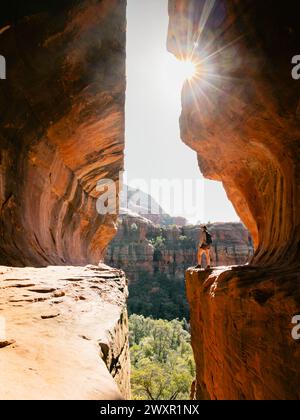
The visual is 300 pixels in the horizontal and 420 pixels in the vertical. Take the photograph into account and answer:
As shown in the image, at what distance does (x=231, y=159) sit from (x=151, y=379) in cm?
1887

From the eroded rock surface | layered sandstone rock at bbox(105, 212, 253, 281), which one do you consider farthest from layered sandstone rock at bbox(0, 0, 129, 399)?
layered sandstone rock at bbox(105, 212, 253, 281)

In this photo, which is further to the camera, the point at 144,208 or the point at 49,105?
the point at 144,208

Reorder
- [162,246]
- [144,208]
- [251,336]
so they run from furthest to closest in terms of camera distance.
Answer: [144,208], [162,246], [251,336]

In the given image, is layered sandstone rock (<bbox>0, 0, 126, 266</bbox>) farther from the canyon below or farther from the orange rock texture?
the orange rock texture

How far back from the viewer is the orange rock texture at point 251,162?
4.79 m

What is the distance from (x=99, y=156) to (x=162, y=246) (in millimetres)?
46454

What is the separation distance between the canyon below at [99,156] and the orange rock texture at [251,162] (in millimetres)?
35

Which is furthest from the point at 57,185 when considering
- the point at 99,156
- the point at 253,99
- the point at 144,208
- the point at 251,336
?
the point at 144,208

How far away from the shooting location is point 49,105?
8617 millimetres

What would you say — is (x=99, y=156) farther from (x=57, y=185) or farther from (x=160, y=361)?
(x=160, y=361)

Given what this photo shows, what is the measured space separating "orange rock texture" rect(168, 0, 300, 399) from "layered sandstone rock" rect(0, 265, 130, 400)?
2.57 m

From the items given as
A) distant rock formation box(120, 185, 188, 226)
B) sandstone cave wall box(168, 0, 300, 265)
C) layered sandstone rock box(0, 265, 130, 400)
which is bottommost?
layered sandstone rock box(0, 265, 130, 400)

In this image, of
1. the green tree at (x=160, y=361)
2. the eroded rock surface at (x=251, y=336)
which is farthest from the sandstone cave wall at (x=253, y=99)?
the green tree at (x=160, y=361)

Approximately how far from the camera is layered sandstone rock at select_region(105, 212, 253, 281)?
52.3 m
